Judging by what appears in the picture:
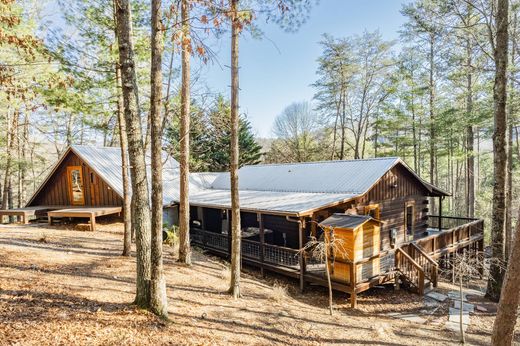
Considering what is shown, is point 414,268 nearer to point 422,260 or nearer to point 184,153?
point 422,260

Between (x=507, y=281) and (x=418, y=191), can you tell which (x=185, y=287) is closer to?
(x=507, y=281)

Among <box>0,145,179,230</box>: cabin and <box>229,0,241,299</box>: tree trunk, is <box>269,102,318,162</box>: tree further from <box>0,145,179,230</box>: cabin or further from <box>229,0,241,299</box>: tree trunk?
<box>229,0,241,299</box>: tree trunk

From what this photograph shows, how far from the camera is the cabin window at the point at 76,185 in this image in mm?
15516

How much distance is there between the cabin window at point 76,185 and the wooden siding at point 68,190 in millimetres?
185

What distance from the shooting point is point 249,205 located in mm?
12703

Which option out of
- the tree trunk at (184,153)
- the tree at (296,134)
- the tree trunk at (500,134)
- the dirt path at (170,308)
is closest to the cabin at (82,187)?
the dirt path at (170,308)

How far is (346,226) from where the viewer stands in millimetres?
9227

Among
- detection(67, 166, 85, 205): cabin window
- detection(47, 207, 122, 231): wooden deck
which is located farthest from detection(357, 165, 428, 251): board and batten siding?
detection(67, 166, 85, 205): cabin window

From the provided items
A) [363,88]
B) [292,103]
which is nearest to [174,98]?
[363,88]

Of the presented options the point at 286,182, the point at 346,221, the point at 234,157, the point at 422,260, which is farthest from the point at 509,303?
the point at 286,182

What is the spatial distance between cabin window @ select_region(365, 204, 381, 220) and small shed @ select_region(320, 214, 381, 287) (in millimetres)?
2946

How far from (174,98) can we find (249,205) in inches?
213

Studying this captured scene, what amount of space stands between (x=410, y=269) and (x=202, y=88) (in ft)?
33.1

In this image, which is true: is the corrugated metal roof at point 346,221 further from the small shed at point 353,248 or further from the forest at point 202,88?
the forest at point 202,88
